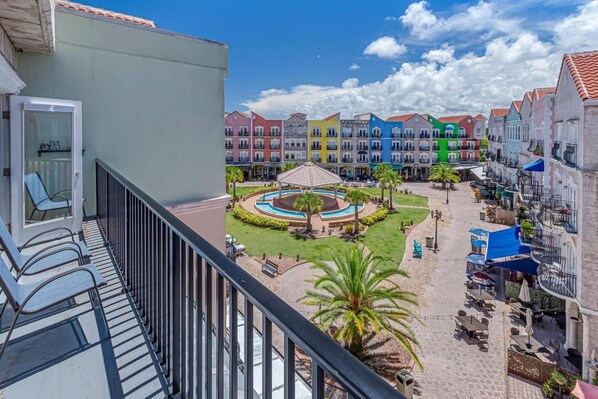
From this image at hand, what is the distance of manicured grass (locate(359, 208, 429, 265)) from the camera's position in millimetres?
23344

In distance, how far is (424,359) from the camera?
1232cm

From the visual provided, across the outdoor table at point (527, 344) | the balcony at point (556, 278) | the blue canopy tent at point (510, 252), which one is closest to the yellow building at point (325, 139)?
the blue canopy tent at point (510, 252)

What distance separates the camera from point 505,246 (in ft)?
63.8

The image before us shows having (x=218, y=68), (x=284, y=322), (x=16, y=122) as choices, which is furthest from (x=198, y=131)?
(x=284, y=322)

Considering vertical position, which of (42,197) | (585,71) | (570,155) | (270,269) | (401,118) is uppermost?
(401,118)

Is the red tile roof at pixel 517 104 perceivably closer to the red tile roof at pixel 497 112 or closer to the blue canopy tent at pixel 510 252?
the red tile roof at pixel 497 112

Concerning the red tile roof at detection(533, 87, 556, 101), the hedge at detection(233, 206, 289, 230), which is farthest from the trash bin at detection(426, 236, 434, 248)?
the red tile roof at detection(533, 87, 556, 101)

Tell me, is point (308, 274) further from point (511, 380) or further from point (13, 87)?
point (13, 87)

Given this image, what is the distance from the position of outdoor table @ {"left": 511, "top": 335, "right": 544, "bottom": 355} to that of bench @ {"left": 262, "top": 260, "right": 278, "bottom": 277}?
1099 cm

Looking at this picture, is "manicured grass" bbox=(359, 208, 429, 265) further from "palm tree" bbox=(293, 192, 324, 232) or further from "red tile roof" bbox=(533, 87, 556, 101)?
"red tile roof" bbox=(533, 87, 556, 101)

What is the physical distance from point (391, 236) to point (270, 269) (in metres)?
11.6

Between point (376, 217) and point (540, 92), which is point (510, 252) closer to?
point (376, 217)

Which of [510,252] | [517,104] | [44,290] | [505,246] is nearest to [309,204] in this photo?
[505,246]

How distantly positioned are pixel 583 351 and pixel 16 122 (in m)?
16.8
